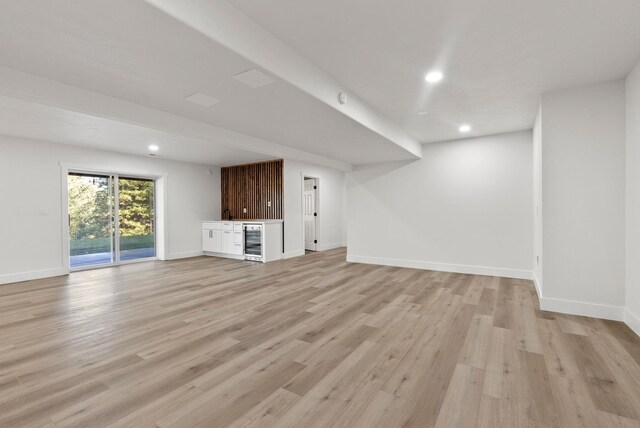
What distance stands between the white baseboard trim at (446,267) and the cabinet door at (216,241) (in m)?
3.27

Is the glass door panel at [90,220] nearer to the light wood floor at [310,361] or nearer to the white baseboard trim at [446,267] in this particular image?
the light wood floor at [310,361]

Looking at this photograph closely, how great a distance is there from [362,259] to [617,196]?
428 centimetres

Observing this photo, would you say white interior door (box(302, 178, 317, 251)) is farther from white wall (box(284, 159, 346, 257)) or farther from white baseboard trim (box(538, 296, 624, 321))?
white baseboard trim (box(538, 296, 624, 321))

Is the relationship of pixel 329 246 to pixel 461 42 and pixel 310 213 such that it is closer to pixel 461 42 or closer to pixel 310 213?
pixel 310 213

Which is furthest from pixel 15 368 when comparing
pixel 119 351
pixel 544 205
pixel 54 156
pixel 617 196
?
pixel 617 196

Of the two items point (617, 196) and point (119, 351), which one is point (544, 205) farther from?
point (119, 351)

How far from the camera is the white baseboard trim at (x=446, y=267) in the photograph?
4.94m

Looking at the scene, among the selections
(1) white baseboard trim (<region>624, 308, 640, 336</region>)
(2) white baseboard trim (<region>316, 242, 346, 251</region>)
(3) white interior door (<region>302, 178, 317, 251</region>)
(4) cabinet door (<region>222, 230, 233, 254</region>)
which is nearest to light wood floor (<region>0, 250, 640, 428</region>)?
(1) white baseboard trim (<region>624, 308, 640, 336</region>)

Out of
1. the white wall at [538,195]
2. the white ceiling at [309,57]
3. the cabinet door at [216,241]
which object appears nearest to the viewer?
the white ceiling at [309,57]

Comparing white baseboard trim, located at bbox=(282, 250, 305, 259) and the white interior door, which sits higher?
the white interior door

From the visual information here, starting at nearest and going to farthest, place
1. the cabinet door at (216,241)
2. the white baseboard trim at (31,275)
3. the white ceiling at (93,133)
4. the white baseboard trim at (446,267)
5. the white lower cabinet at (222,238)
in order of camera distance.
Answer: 1. the white ceiling at (93,133)
2. the white baseboard trim at (31,275)
3. the white baseboard trim at (446,267)
4. the white lower cabinet at (222,238)
5. the cabinet door at (216,241)

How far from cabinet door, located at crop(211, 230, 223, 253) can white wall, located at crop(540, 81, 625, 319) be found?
21.4 feet

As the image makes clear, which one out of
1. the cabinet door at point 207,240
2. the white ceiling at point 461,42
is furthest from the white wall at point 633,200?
the cabinet door at point 207,240

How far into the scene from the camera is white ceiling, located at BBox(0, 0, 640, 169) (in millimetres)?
1893
